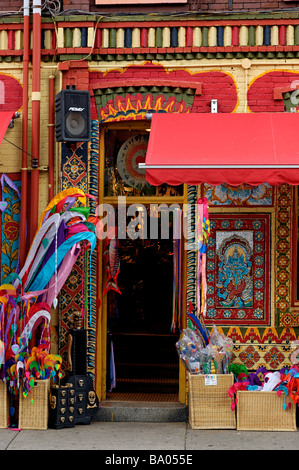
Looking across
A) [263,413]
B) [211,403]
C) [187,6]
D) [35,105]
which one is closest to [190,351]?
[211,403]

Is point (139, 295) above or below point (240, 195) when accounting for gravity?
below

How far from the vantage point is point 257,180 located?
8.69 metres

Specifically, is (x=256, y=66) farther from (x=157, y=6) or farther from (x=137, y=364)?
(x=137, y=364)

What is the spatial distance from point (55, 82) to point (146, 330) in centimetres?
425

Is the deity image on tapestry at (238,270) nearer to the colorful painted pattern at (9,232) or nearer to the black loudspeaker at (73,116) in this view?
the black loudspeaker at (73,116)

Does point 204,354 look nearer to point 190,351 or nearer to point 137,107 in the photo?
point 190,351

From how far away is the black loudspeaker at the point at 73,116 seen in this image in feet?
31.4

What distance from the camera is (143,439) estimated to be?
345 inches

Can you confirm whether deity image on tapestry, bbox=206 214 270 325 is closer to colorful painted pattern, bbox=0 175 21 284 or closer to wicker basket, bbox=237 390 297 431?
wicker basket, bbox=237 390 297 431

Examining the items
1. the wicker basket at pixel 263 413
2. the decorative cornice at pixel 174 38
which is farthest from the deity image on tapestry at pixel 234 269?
the decorative cornice at pixel 174 38

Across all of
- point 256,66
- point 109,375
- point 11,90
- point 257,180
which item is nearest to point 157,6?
point 256,66

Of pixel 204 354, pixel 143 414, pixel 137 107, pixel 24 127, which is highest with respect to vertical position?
pixel 137 107

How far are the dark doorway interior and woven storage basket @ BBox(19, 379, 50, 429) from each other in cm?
148

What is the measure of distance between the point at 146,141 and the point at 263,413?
146 inches
